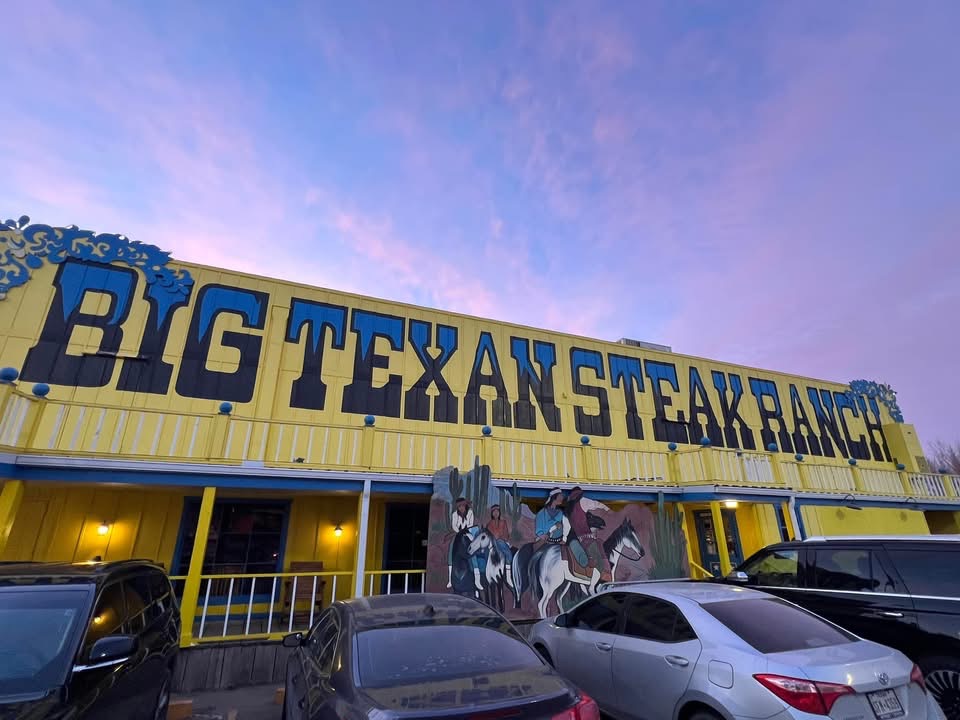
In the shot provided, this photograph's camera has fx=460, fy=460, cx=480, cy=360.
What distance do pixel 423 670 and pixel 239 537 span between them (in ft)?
27.9

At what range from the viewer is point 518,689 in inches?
105

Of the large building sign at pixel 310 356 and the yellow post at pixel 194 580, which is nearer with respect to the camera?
the yellow post at pixel 194 580

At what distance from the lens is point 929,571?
4.73m

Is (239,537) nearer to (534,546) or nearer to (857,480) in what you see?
(534,546)

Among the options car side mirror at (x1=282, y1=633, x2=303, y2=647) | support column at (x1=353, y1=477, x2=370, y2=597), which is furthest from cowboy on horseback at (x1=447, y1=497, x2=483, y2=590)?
car side mirror at (x1=282, y1=633, x2=303, y2=647)

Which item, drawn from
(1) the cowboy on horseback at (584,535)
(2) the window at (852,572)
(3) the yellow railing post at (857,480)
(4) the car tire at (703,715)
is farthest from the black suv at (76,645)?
(3) the yellow railing post at (857,480)

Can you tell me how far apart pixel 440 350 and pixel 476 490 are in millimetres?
4329

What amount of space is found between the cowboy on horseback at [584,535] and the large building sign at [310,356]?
2.97 metres

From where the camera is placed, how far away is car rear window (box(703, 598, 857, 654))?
137 inches

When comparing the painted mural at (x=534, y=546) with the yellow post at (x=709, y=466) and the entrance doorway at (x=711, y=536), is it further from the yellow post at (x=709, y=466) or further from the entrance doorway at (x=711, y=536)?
the entrance doorway at (x=711, y=536)

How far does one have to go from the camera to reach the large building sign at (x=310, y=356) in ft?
30.4

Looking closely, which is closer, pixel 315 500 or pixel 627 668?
pixel 627 668

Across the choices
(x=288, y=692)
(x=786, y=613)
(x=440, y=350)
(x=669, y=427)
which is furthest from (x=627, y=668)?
(x=669, y=427)

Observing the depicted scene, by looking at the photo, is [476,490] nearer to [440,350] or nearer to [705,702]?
[440,350]
